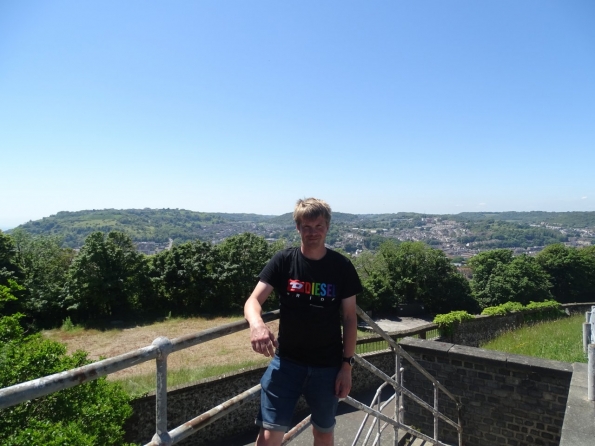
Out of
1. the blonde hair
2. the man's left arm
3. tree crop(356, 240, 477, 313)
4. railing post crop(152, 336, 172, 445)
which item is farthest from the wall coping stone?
tree crop(356, 240, 477, 313)

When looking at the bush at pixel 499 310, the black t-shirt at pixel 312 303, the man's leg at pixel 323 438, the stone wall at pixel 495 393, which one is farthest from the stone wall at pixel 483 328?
the black t-shirt at pixel 312 303

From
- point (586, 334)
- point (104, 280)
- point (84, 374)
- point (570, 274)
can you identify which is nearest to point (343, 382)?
point (84, 374)

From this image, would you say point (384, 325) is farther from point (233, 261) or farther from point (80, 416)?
point (80, 416)

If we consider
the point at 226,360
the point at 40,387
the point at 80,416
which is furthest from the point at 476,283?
the point at 40,387

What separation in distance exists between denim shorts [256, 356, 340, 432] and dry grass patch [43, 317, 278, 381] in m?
13.5

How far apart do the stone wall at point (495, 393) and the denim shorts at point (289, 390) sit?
4.86 metres

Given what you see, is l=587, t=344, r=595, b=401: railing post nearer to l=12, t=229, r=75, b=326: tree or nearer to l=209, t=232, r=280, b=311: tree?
l=209, t=232, r=280, b=311: tree

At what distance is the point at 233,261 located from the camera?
30.7m

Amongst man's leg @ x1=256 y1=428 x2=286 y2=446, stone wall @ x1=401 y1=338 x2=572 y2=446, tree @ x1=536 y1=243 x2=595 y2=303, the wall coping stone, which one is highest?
man's leg @ x1=256 y1=428 x2=286 y2=446

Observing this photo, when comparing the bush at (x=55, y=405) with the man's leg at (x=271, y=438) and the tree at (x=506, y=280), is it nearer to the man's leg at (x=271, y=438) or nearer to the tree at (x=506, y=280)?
the man's leg at (x=271, y=438)

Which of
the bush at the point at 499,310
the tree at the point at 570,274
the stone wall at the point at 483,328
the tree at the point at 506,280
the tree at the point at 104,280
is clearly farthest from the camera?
the tree at the point at 570,274

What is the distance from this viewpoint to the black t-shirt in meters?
2.19

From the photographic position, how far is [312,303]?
86.6 inches

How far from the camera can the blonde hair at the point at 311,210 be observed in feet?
7.41
